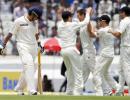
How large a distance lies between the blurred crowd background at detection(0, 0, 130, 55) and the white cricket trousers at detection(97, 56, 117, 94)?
627 cm

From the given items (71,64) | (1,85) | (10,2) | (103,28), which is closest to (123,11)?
(103,28)

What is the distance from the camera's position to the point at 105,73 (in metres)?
20.4

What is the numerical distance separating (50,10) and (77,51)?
986 cm

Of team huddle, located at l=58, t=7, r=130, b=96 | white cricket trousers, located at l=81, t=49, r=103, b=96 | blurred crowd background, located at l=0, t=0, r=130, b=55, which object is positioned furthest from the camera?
blurred crowd background, located at l=0, t=0, r=130, b=55

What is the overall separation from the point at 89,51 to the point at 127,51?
52.6 inches

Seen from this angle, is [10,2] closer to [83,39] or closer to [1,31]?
[1,31]

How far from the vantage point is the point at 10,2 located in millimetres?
30469

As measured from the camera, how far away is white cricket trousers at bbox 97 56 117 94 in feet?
66.1

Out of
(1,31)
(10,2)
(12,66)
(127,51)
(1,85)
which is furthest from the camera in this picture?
(10,2)

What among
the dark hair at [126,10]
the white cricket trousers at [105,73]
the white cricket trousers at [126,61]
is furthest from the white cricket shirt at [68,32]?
the white cricket trousers at [126,61]

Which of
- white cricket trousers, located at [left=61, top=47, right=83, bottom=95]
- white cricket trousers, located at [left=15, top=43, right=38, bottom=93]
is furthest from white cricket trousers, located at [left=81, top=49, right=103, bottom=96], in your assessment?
white cricket trousers, located at [left=15, top=43, right=38, bottom=93]

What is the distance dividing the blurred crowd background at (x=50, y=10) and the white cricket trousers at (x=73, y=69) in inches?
258

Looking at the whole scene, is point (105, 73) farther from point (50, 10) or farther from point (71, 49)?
point (50, 10)

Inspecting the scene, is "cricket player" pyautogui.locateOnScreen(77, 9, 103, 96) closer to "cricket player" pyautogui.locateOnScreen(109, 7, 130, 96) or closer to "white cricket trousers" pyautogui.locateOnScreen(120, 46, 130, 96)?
"cricket player" pyautogui.locateOnScreen(109, 7, 130, 96)
